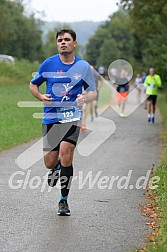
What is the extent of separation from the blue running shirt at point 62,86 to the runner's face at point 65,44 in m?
0.13

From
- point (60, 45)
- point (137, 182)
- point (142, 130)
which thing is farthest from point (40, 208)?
point (142, 130)

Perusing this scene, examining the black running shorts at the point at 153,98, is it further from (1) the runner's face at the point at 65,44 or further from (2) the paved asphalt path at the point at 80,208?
(1) the runner's face at the point at 65,44

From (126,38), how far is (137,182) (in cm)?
12653

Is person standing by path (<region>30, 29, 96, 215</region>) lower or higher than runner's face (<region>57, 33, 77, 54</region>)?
lower

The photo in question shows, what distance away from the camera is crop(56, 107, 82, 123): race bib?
8438 millimetres

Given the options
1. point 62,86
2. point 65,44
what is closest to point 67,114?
point 62,86

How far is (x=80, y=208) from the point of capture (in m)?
8.95

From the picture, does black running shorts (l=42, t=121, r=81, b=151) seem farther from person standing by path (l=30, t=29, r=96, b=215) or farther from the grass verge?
the grass verge

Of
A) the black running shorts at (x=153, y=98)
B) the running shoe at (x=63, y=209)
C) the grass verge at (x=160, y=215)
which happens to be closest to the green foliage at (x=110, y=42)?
the black running shorts at (x=153, y=98)

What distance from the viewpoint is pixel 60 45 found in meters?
8.44

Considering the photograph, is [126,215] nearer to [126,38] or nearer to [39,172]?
[39,172]

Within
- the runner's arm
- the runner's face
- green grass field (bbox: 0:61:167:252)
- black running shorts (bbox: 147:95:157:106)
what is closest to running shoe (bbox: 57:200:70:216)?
green grass field (bbox: 0:61:167:252)

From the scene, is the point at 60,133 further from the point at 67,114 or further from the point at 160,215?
the point at 160,215

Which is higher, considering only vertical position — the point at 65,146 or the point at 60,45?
the point at 60,45
